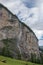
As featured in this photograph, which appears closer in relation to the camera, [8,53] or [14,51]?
[8,53]

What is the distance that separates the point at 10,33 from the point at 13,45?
1456 centimetres

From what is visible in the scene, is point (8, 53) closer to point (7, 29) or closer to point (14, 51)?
point (14, 51)

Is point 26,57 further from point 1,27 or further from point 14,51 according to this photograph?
point 1,27

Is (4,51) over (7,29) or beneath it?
beneath

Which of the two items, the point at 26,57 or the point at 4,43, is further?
the point at 26,57

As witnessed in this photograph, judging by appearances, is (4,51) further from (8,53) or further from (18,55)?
(18,55)

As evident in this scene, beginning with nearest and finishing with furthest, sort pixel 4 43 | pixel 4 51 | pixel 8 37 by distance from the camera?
pixel 4 51 → pixel 4 43 → pixel 8 37

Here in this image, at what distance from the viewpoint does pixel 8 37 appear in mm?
191000

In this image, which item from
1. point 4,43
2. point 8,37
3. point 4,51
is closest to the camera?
point 4,51

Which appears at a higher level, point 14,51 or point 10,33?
point 10,33

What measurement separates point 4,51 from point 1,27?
32.2 meters

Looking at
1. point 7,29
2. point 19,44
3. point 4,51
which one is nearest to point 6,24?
point 7,29

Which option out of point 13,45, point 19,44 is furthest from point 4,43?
point 19,44

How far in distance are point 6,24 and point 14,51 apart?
85.0ft
